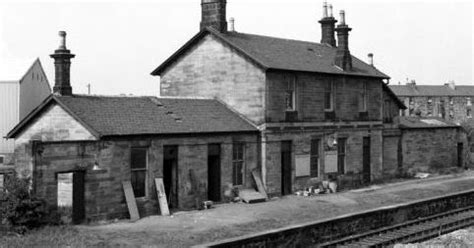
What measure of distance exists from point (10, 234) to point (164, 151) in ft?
22.0

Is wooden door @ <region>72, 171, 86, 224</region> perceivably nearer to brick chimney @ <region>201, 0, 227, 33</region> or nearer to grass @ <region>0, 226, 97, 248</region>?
grass @ <region>0, 226, 97, 248</region>

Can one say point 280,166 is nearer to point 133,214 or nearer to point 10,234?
point 133,214

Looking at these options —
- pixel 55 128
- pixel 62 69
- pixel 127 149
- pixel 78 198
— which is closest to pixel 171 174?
pixel 127 149

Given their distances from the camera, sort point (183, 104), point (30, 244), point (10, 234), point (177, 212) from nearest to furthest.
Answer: point (30, 244) → point (10, 234) → point (177, 212) → point (183, 104)

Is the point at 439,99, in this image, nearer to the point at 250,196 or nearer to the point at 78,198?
the point at 250,196

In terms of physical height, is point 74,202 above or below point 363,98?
below

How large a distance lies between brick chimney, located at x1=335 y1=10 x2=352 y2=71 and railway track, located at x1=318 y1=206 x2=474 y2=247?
10454 millimetres

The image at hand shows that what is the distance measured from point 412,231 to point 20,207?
12.0 metres

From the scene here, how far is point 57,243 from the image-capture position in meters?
15.0

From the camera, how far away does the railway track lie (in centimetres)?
1695

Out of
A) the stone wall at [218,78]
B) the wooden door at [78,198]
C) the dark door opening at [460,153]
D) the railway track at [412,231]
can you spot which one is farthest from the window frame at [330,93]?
the dark door opening at [460,153]

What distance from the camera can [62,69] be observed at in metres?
20.9

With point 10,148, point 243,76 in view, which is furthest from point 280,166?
point 10,148

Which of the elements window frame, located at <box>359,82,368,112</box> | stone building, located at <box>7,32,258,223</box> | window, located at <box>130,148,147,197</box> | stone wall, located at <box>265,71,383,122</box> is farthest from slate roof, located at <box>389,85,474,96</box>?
window, located at <box>130,148,147,197</box>
